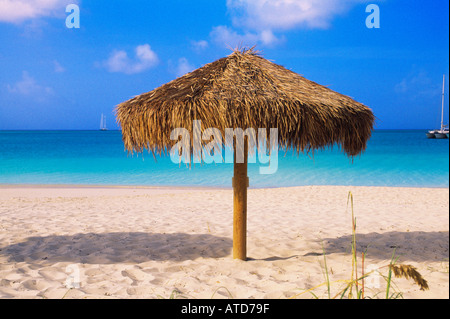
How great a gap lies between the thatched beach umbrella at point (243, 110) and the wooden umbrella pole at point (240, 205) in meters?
0.01

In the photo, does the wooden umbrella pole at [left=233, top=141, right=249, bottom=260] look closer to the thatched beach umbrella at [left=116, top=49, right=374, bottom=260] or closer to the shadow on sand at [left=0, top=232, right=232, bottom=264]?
the thatched beach umbrella at [left=116, top=49, right=374, bottom=260]

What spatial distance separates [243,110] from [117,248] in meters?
2.45

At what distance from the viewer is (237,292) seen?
320cm

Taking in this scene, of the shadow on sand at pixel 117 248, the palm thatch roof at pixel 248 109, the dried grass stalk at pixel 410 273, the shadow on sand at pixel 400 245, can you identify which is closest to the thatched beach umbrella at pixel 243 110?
the palm thatch roof at pixel 248 109

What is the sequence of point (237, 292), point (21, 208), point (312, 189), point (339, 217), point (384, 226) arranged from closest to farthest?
point (237, 292) < point (384, 226) < point (339, 217) < point (21, 208) < point (312, 189)

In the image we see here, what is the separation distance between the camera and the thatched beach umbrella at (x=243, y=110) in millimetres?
3328

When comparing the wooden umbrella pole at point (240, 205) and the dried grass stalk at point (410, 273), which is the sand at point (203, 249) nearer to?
the wooden umbrella pole at point (240, 205)

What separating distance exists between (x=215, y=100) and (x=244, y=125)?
13.1 inches

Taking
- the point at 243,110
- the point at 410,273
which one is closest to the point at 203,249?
the point at 243,110

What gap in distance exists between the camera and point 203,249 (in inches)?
182
